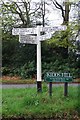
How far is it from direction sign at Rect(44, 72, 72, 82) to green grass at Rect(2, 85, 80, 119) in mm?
128

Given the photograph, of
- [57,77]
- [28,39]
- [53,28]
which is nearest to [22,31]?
[28,39]

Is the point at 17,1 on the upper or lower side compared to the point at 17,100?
upper

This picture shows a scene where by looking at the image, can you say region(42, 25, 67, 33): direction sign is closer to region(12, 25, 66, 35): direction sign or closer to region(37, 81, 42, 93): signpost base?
region(12, 25, 66, 35): direction sign

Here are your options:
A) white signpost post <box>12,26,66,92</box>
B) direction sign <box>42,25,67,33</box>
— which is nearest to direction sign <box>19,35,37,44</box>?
white signpost post <box>12,26,66,92</box>

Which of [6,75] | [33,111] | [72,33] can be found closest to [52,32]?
[72,33]

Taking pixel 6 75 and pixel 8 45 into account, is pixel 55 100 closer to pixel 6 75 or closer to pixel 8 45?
pixel 6 75

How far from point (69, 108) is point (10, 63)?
0.82 m

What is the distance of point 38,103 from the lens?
289 centimetres

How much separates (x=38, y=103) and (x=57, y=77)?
1.16ft

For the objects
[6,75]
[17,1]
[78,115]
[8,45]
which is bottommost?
[78,115]

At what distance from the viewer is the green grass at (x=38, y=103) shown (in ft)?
9.30

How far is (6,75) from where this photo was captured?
2934mm

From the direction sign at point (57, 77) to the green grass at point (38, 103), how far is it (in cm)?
13

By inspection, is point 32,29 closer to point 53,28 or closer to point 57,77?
point 53,28
